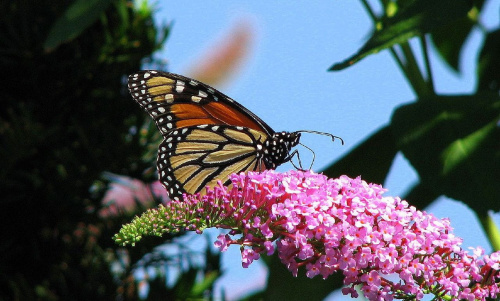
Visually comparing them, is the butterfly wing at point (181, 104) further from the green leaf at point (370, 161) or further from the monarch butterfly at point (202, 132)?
the green leaf at point (370, 161)

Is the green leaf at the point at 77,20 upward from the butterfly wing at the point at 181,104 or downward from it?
upward

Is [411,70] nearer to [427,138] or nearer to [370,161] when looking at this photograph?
[370,161]

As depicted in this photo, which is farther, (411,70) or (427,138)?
(411,70)

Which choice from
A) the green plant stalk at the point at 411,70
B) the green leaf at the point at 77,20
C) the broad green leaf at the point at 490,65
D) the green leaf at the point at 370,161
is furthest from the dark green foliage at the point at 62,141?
the broad green leaf at the point at 490,65

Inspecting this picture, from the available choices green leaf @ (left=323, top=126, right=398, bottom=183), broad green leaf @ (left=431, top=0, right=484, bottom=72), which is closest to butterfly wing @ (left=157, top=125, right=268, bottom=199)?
green leaf @ (left=323, top=126, right=398, bottom=183)

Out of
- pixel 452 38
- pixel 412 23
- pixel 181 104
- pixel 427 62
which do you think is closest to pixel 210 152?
pixel 181 104

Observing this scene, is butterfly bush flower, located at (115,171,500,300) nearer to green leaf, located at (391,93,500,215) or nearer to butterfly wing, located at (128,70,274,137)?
green leaf, located at (391,93,500,215)
